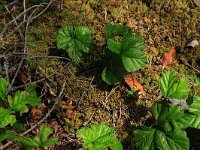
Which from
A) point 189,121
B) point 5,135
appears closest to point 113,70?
point 189,121

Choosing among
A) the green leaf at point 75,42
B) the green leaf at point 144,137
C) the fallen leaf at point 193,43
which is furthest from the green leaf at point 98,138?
the fallen leaf at point 193,43

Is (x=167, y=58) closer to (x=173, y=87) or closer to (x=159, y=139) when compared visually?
(x=173, y=87)

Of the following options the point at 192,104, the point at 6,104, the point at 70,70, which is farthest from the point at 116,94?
the point at 6,104

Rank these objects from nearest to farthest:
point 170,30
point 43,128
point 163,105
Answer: point 43,128 < point 163,105 < point 170,30

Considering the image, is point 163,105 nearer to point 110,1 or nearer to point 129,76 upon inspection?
point 129,76

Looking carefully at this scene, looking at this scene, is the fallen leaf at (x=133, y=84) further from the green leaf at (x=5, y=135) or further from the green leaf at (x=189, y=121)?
the green leaf at (x=5, y=135)

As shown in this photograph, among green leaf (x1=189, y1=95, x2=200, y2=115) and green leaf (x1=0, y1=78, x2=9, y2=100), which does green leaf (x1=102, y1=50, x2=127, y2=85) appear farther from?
green leaf (x1=0, y1=78, x2=9, y2=100)

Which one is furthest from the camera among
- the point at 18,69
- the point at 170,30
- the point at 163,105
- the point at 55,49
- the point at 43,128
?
the point at 170,30
